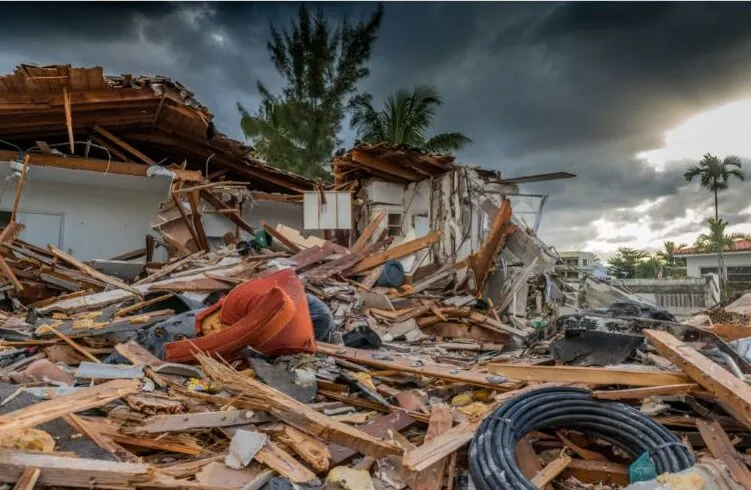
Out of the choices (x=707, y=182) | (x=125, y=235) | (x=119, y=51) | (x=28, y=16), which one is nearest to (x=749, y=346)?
(x=125, y=235)

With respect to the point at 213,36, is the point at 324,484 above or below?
below

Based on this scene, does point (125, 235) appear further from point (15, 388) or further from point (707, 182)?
point (707, 182)

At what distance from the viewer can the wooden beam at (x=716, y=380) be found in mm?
2828

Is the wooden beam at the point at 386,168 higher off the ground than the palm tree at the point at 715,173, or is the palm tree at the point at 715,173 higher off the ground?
the palm tree at the point at 715,173

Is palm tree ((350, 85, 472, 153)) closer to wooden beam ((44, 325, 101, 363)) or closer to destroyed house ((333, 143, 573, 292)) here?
destroyed house ((333, 143, 573, 292))

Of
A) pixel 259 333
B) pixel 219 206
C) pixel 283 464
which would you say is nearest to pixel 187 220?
pixel 219 206

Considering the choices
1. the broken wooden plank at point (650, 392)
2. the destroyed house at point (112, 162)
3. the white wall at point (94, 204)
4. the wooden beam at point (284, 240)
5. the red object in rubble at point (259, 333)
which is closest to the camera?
the broken wooden plank at point (650, 392)

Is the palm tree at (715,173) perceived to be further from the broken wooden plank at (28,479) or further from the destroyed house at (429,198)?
the broken wooden plank at (28,479)

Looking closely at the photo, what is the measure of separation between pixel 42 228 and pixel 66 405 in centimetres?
994

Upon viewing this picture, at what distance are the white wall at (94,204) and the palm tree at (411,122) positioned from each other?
11843 millimetres

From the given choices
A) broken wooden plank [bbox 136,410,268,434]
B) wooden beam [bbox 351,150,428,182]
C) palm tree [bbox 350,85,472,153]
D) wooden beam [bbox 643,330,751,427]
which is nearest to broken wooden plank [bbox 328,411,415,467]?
broken wooden plank [bbox 136,410,268,434]

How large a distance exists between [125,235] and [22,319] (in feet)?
18.7

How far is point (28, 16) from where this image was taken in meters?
9.70

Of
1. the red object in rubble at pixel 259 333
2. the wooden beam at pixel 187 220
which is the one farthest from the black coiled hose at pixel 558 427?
the wooden beam at pixel 187 220
